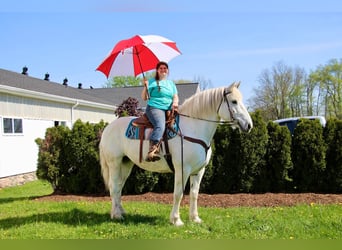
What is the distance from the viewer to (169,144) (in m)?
5.01

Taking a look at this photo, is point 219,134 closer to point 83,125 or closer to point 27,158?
point 83,125

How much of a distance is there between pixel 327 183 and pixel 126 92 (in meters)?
26.7

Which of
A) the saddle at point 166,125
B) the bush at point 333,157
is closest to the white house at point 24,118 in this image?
the saddle at point 166,125

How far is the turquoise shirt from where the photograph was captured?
4.99 m

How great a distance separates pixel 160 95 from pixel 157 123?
0.48 meters

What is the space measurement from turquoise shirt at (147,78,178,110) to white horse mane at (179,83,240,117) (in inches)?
14.4

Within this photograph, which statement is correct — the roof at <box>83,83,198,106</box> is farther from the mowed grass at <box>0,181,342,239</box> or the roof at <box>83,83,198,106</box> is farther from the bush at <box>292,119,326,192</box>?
the mowed grass at <box>0,181,342,239</box>

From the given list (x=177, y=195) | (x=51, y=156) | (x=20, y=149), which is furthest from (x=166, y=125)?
(x=20, y=149)

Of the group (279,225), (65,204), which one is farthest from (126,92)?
(279,225)

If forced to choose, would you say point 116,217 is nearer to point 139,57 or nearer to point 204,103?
point 204,103

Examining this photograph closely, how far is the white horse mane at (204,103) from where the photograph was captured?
5017mm

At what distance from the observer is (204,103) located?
5086 mm

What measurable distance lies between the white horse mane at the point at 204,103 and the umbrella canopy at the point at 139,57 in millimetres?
945

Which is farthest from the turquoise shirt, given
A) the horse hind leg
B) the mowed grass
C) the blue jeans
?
the mowed grass
